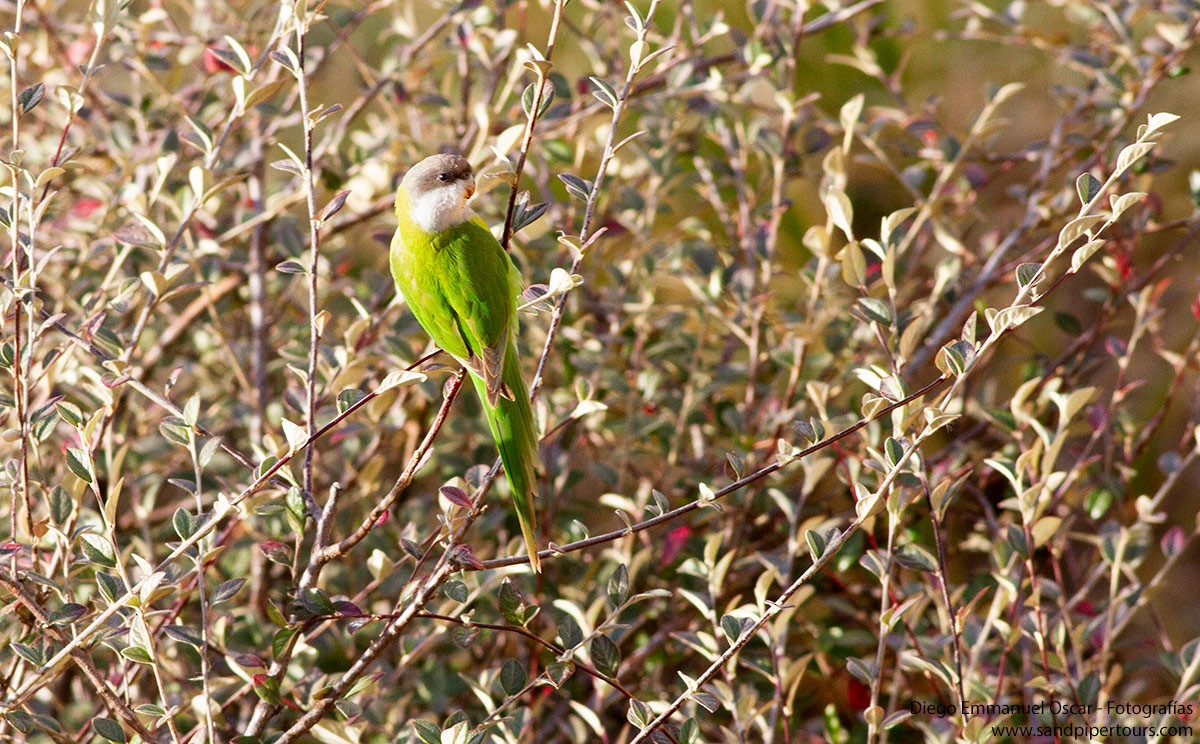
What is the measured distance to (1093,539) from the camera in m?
1.20

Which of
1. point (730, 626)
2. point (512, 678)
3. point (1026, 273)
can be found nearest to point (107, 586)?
point (512, 678)

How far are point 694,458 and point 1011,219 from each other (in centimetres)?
95

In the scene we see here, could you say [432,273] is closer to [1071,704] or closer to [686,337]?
[686,337]

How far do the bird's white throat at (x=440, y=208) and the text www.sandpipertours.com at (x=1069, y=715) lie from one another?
26.3 inches

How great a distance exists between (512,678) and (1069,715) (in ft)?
2.06

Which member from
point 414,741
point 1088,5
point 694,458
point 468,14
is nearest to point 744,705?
point 414,741

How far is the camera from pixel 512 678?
2.96ft

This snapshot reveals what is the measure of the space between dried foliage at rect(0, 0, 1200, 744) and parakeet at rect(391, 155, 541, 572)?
62 millimetres

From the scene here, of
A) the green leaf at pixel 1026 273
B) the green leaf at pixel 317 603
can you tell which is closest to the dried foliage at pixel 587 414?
the green leaf at pixel 317 603

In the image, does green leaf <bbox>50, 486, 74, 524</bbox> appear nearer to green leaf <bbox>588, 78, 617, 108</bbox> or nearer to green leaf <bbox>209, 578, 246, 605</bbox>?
green leaf <bbox>209, 578, 246, 605</bbox>

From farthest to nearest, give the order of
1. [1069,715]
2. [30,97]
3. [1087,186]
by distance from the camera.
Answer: [1069,715]
[30,97]
[1087,186]

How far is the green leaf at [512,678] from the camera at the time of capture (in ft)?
2.95

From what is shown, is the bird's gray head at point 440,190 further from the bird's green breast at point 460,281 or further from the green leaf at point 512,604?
the green leaf at point 512,604

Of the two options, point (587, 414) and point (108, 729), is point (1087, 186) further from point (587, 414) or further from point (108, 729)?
point (108, 729)
